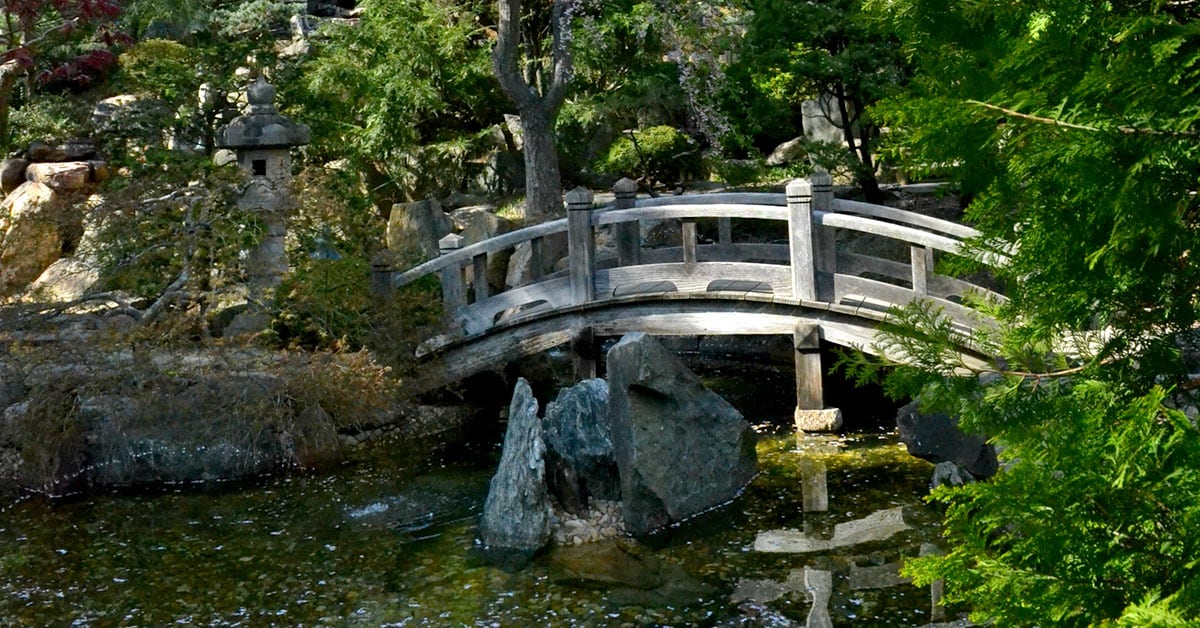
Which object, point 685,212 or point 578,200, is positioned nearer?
point 685,212

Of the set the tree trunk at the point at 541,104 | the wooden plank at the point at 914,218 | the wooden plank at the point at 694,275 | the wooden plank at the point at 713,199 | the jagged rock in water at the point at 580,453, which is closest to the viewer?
the jagged rock in water at the point at 580,453

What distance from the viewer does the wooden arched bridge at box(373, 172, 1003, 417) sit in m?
10.1

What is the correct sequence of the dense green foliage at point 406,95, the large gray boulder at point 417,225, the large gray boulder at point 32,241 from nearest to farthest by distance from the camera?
the large gray boulder at point 32,241
the large gray boulder at point 417,225
the dense green foliage at point 406,95

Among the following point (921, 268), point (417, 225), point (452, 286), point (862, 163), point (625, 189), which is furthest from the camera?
point (417, 225)

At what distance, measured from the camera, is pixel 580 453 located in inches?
324

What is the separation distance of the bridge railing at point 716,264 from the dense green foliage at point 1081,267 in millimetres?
6306

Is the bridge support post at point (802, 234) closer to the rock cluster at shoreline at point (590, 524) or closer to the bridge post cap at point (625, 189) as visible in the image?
the bridge post cap at point (625, 189)

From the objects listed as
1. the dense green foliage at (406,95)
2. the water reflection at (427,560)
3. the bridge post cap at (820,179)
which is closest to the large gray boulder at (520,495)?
the water reflection at (427,560)

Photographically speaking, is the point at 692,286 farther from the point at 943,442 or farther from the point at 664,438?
the point at 943,442

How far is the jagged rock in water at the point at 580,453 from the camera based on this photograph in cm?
816

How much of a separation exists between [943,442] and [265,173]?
7.13 meters

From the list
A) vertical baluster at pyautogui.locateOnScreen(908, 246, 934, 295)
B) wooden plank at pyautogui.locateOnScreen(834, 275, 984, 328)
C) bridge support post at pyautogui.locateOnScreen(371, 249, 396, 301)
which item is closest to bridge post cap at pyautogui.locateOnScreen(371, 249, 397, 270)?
bridge support post at pyautogui.locateOnScreen(371, 249, 396, 301)

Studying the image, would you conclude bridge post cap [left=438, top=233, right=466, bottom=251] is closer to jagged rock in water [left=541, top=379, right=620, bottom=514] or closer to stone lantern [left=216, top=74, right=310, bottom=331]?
stone lantern [left=216, top=74, right=310, bottom=331]

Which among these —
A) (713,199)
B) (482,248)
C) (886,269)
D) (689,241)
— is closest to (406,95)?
(482,248)
